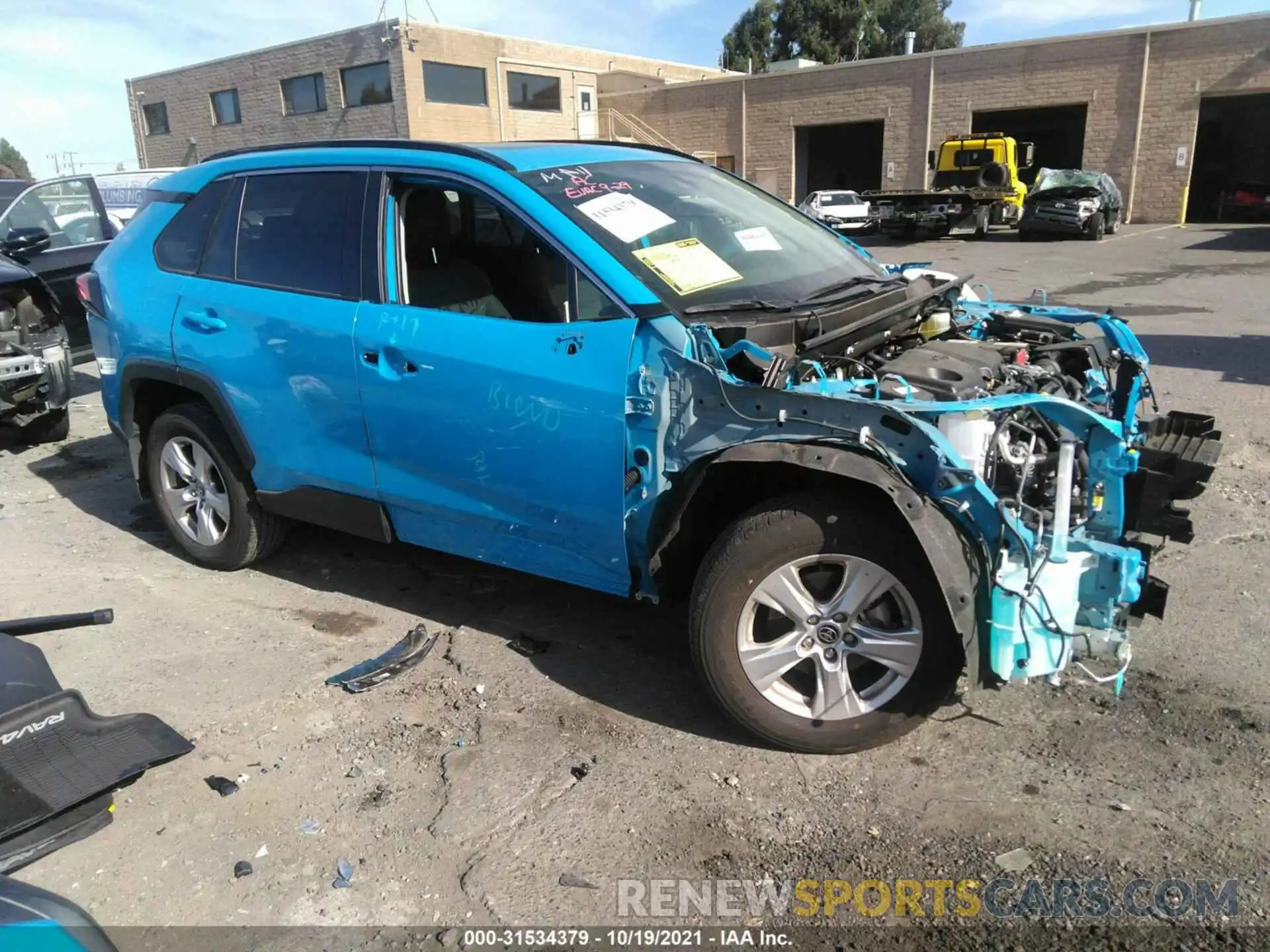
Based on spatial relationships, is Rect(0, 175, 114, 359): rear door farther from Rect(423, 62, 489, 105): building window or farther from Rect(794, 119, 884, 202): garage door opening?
Rect(794, 119, 884, 202): garage door opening

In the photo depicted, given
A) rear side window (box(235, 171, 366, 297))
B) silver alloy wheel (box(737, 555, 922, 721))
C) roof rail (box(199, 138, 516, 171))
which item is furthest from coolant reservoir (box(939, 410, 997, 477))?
→ rear side window (box(235, 171, 366, 297))

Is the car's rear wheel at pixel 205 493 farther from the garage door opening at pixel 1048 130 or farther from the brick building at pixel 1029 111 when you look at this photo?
the garage door opening at pixel 1048 130

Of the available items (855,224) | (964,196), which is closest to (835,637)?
(964,196)

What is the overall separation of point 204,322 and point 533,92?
33.7 m

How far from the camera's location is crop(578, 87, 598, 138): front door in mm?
36875

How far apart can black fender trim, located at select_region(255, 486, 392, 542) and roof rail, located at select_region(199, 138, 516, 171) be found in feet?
4.79

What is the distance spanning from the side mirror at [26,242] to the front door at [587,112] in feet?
102

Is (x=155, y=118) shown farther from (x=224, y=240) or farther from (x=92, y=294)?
(x=224, y=240)

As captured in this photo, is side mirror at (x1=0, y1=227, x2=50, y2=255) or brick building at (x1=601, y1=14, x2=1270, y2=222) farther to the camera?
brick building at (x1=601, y1=14, x2=1270, y2=222)

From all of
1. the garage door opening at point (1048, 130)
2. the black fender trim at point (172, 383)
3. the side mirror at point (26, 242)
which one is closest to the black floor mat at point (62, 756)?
the black fender trim at point (172, 383)

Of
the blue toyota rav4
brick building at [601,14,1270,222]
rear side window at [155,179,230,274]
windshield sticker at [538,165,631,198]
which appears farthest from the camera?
brick building at [601,14,1270,222]

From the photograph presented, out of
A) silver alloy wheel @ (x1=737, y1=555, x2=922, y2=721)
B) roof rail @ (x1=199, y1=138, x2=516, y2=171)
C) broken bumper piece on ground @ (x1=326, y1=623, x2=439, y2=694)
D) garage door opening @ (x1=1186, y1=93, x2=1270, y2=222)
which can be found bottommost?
broken bumper piece on ground @ (x1=326, y1=623, x2=439, y2=694)

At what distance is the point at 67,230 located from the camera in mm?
8359

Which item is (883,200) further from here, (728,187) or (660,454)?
(660,454)
